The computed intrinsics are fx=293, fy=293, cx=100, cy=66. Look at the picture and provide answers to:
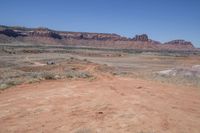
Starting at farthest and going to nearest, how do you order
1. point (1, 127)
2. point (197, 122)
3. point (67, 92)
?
point (67, 92) < point (197, 122) < point (1, 127)

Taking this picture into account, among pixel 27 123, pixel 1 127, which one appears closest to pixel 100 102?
pixel 27 123

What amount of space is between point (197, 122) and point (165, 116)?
1.06 meters

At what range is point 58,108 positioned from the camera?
11180mm

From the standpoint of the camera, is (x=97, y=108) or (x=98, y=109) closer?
(x=98, y=109)

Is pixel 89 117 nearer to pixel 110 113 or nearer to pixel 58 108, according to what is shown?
pixel 110 113

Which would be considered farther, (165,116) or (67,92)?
(67,92)

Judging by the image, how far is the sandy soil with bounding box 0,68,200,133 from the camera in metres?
8.98

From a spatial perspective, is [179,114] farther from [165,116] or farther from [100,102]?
[100,102]

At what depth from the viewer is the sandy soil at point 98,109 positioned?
8.98m

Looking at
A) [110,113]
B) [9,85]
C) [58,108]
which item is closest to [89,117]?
[110,113]

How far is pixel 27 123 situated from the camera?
368 inches

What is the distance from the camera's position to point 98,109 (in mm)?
10953

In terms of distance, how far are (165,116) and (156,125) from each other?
113 centimetres

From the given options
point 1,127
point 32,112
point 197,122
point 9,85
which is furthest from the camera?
point 9,85
